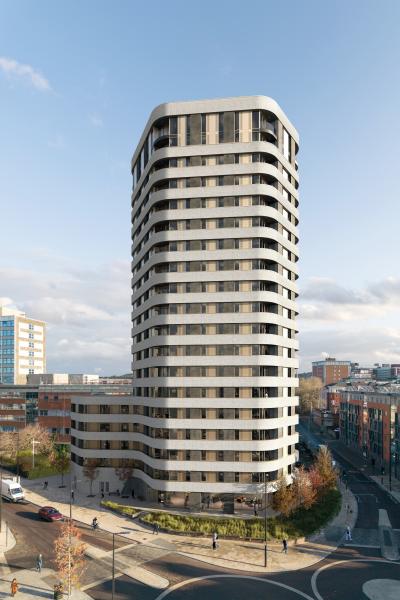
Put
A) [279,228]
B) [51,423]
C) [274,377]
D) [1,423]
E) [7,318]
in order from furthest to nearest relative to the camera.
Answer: [7,318]
[1,423]
[51,423]
[279,228]
[274,377]

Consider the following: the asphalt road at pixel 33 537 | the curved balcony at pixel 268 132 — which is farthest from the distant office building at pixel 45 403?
the curved balcony at pixel 268 132

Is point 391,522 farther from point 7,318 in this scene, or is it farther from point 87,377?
point 7,318

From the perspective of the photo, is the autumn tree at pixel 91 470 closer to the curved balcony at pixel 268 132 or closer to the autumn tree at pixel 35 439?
the autumn tree at pixel 35 439

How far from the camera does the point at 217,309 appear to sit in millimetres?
65562

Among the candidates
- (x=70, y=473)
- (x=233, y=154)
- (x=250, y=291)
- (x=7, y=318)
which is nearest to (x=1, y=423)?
(x=70, y=473)

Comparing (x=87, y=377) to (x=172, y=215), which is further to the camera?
(x=87, y=377)

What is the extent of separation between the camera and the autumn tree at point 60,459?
78.8 metres

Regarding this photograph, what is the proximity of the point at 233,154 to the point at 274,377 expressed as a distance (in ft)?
106

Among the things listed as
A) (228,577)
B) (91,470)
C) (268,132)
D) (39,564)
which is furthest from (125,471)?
(268,132)

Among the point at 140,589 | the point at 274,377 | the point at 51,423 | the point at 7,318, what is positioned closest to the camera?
the point at 140,589

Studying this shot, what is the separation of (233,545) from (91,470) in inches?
1130

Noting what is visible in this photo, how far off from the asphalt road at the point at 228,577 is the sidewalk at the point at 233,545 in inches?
52.9

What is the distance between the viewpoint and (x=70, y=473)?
81688 millimetres

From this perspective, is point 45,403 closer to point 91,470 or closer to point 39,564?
point 91,470
